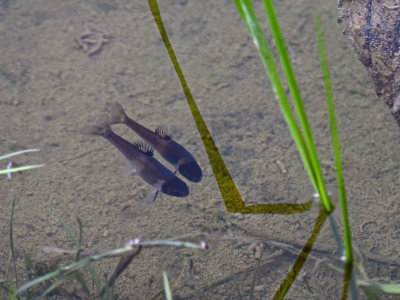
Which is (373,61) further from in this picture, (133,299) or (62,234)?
(62,234)

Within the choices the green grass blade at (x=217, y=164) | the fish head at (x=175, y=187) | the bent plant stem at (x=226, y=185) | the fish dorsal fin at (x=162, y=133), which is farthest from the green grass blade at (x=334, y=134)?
the fish dorsal fin at (x=162, y=133)

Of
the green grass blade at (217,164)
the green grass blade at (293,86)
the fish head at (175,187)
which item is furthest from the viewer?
the green grass blade at (217,164)

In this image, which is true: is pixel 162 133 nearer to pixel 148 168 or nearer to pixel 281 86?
pixel 148 168

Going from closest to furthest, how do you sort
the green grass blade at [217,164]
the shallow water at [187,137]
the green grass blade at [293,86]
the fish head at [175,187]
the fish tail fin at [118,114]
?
the green grass blade at [293,86], the shallow water at [187,137], the fish head at [175,187], the green grass blade at [217,164], the fish tail fin at [118,114]

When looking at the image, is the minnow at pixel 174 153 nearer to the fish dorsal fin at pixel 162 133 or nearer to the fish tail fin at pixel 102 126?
the fish dorsal fin at pixel 162 133

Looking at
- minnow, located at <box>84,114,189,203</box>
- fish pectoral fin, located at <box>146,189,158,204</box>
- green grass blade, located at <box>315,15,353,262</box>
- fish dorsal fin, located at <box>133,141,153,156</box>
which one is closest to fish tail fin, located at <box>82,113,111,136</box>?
minnow, located at <box>84,114,189,203</box>

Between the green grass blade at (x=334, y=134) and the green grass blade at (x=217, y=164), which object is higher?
the green grass blade at (x=334, y=134)
